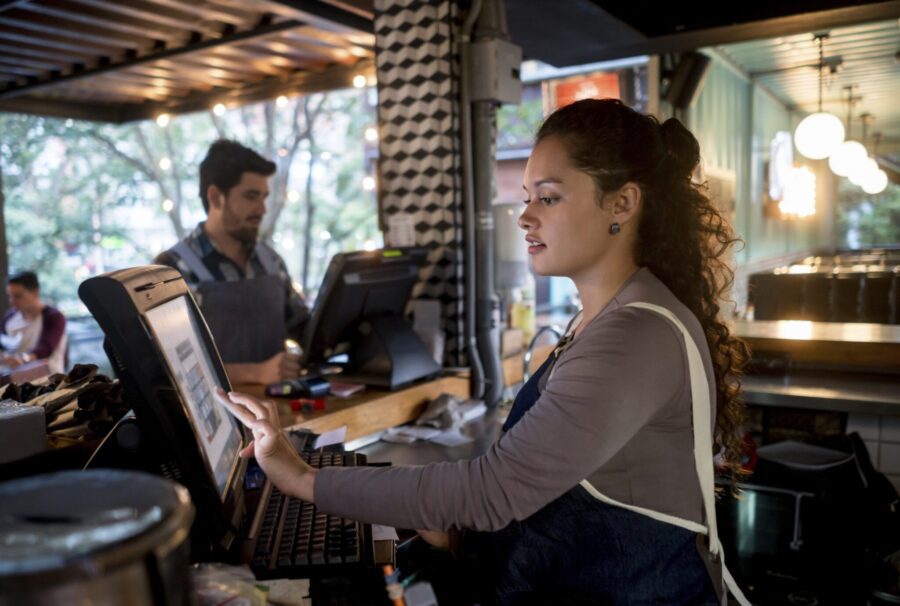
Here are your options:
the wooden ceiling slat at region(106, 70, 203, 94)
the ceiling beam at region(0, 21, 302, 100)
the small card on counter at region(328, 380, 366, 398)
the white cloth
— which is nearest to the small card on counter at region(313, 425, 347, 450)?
the small card on counter at region(328, 380, 366, 398)

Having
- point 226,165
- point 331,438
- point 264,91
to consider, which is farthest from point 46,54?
point 331,438

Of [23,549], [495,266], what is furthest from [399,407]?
[23,549]

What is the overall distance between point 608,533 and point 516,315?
3.43m

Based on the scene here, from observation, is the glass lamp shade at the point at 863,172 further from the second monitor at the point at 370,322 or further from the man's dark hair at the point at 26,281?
the man's dark hair at the point at 26,281

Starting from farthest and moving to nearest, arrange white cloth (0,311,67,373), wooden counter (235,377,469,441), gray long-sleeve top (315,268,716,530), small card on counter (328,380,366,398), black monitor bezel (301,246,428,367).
A: 1. white cloth (0,311,67,373)
2. small card on counter (328,380,366,398)
3. black monitor bezel (301,246,428,367)
4. wooden counter (235,377,469,441)
5. gray long-sleeve top (315,268,716,530)

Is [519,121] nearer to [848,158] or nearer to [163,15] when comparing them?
[848,158]

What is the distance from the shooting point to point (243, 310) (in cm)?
340

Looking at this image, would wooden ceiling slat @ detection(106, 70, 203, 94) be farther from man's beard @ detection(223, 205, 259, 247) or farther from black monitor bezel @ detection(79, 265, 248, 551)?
black monitor bezel @ detection(79, 265, 248, 551)

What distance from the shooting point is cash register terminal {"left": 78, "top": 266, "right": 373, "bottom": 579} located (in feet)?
3.19

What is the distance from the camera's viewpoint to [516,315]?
4641mm

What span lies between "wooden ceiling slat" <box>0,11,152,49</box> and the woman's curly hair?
4995 millimetres

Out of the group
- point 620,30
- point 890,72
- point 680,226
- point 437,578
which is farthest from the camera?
point 890,72

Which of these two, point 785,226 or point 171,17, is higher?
point 171,17

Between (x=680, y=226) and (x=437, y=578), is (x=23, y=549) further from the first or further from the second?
(x=437, y=578)
